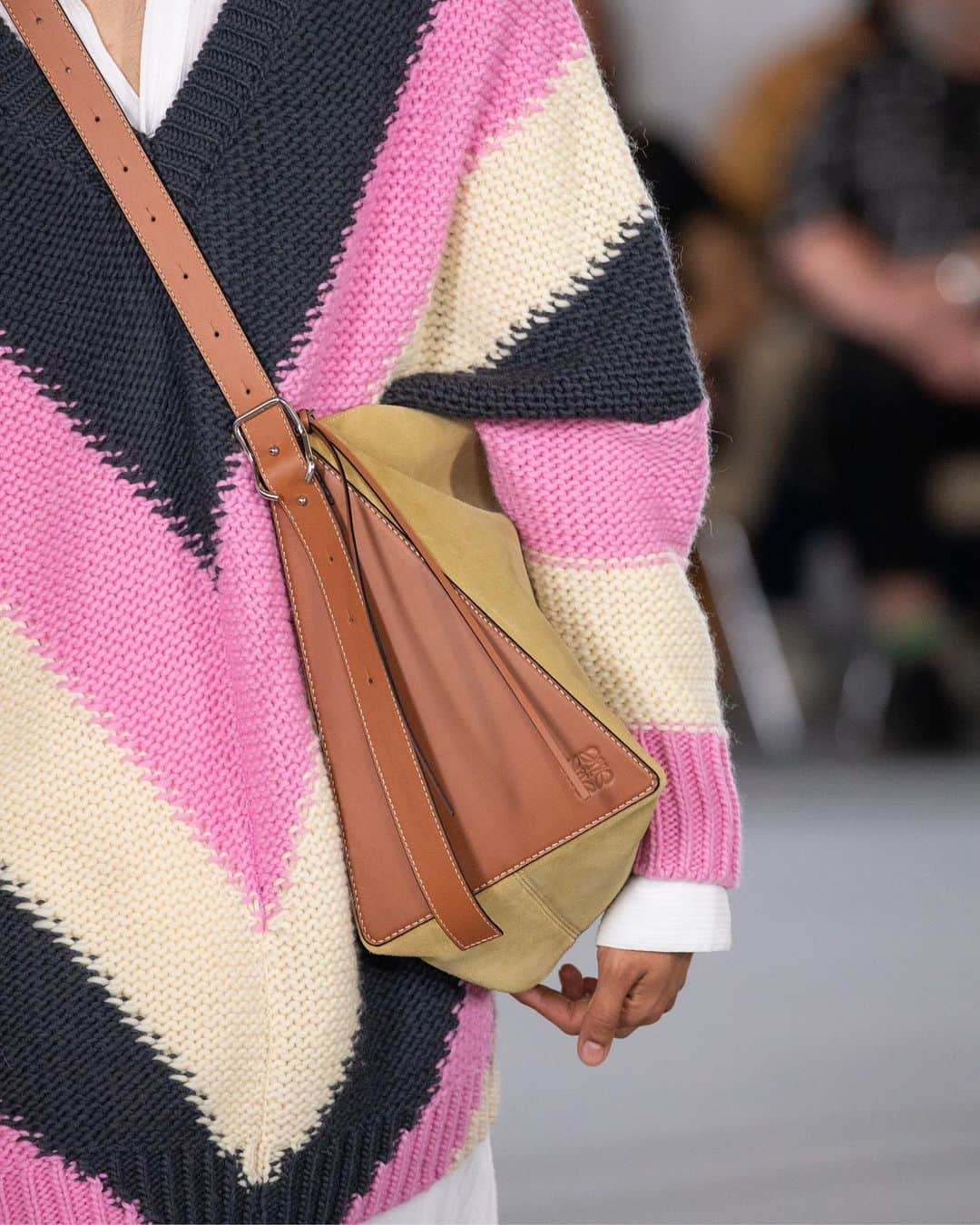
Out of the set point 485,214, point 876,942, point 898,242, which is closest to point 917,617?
point 898,242

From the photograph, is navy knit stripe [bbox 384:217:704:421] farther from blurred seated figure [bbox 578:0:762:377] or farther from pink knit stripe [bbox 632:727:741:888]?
blurred seated figure [bbox 578:0:762:377]

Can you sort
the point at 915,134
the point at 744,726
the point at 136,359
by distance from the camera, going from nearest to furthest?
1. the point at 136,359
2. the point at 915,134
3. the point at 744,726

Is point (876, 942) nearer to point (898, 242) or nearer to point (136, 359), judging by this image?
point (898, 242)

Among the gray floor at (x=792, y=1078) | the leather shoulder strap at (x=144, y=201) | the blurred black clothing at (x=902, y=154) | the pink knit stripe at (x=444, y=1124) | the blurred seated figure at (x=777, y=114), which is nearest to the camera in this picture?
the leather shoulder strap at (x=144, y=201)

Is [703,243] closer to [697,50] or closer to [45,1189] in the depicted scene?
[697,50]

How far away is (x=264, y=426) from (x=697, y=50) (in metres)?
3.34

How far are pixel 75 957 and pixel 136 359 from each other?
0.34 metres

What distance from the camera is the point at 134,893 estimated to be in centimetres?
92

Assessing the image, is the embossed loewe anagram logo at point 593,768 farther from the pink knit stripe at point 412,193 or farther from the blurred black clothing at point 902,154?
the blurred black clothing at point 902,154

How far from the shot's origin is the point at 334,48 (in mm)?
943

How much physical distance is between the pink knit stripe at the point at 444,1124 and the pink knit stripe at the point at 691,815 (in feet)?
0.48

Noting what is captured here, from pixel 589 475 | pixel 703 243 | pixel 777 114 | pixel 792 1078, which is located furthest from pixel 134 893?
pixel 777 114

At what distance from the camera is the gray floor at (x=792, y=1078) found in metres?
2.00

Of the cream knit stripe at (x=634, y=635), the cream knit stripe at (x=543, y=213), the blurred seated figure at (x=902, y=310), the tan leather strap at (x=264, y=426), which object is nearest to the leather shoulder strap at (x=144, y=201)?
the tan leather strap at (x=264, y=426)
